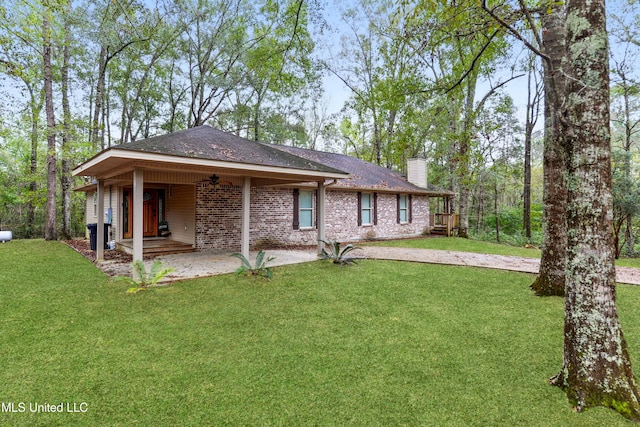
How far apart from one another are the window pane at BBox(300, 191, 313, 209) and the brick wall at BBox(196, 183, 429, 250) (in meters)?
0.56

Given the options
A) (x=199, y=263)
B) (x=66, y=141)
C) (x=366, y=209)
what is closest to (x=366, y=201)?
(x=366, y=209)

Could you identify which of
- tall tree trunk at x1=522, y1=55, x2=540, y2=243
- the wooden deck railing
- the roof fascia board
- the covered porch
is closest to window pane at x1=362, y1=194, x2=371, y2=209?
the wooden deck railing

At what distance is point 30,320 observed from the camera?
165 inches

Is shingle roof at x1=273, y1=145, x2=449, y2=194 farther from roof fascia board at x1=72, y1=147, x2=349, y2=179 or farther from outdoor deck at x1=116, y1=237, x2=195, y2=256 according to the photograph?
outdoor deck at x1=116, y1=237, x2=195, y2=256

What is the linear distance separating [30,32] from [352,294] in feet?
51.9

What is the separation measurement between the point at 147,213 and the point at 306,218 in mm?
5839

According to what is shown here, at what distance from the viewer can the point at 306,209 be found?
12125mm

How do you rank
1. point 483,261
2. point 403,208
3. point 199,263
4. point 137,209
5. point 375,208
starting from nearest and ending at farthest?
point 137,209 < point 199,263 < point 483,261 < point 375,208 < point 403,208

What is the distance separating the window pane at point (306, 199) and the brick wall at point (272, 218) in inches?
22.2

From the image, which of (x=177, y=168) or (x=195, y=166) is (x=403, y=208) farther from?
(x=177, y=168)

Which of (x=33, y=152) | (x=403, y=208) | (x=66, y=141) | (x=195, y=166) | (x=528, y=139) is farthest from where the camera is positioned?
(x=528, y=139)

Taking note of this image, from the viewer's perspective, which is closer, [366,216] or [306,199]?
[306,199]

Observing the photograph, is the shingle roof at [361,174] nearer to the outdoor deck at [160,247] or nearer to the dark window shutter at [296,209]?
the dark window shutter at [296,209]

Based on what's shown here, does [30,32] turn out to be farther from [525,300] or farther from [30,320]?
[525,300]
